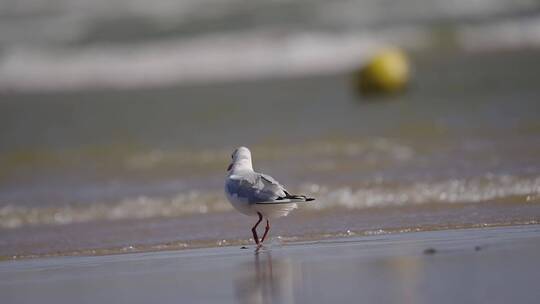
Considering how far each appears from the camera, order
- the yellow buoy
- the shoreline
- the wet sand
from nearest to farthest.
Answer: the wet sand → the shoreline → the yellow buoy

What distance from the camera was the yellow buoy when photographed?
16.1 m

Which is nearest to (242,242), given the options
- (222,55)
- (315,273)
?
(315,273)

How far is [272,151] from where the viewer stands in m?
11.6

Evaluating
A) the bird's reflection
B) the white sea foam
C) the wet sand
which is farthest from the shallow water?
the white sea foam

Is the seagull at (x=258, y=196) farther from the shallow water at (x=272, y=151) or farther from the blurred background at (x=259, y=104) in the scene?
the blurred background at (x=259, y=104)

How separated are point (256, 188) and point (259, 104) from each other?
8.90m

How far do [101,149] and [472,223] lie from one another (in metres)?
6.88

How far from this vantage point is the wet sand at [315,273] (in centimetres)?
509

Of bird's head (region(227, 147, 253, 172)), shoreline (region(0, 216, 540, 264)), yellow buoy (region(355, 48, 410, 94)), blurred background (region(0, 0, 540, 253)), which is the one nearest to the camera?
shoreline (region(0, 216, 540, 264))

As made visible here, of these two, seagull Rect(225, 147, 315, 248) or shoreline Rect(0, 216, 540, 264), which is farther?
shoreline Rect(0, 216, 540, 264)

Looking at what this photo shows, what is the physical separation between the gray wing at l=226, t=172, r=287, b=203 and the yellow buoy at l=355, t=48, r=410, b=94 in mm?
9081

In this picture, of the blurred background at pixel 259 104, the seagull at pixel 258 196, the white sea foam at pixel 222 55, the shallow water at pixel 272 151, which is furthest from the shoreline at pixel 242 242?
the white sea foam at pixel 222 55

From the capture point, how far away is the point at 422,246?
6305mm

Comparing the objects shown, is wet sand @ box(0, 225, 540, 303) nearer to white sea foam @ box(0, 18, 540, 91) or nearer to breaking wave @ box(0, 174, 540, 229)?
breaking wave @ box(0, 174, 540, 229)
